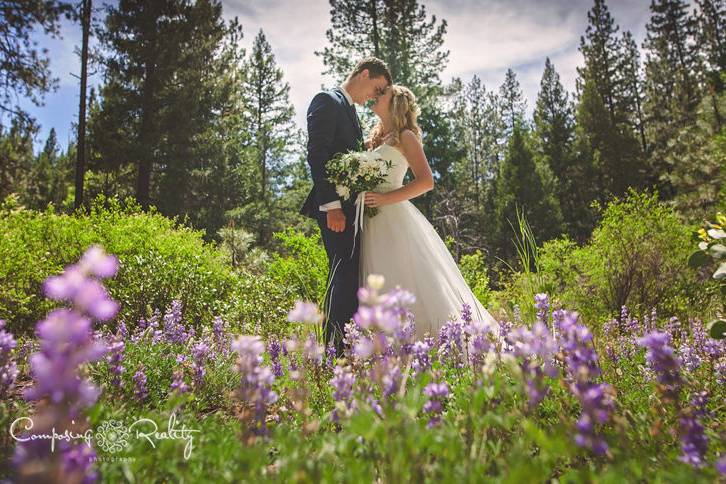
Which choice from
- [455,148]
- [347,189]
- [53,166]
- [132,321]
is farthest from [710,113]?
[53,166]

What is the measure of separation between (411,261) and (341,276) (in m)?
0.69

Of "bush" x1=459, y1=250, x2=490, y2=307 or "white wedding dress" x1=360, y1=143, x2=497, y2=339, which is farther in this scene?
"bush" x1=459, y1=250, x2=490, y2=307

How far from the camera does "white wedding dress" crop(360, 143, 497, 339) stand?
3730 millimetres

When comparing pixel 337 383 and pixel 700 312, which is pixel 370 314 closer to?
pixel 337 383

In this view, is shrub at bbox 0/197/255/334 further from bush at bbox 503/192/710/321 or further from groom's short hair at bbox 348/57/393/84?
bush at bbox 503/192/710/321

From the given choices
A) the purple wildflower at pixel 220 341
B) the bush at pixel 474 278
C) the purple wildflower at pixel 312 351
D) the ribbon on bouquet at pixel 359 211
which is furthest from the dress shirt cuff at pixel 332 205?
the bush at pixel 474 278

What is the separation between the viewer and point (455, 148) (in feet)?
82.6

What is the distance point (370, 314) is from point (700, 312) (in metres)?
7.33

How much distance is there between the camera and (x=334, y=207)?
3.74 meters

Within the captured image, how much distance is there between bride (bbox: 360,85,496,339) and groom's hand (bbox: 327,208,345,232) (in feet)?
1.00

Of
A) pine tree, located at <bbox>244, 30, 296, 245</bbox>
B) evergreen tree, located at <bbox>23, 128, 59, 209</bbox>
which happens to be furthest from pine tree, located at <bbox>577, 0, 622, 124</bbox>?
evergreen tree, located at <bbox>23, 128, 59, 209</bbox>

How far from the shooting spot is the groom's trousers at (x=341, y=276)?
11.9ft

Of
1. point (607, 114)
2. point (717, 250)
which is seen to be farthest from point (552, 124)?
point (717, 250)

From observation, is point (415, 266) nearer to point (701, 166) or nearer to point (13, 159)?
point (13, 159)
